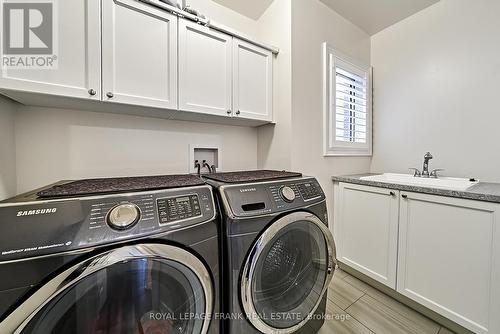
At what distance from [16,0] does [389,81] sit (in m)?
2.95

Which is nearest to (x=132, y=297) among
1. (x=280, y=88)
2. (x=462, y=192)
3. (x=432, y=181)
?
(x=280, y=88)

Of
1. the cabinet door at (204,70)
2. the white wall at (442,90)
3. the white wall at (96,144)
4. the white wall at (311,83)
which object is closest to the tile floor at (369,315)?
the white wall at (311,83)

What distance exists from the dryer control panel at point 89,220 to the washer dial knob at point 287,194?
409mm

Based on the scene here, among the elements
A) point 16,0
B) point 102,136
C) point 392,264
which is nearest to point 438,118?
point 392,264

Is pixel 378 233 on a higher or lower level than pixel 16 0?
lower

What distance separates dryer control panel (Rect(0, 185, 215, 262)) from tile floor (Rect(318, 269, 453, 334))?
1.28 meters

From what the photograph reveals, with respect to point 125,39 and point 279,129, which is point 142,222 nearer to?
point 125,39

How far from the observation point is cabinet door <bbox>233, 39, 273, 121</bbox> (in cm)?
152

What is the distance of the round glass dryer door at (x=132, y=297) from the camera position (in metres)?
0.55

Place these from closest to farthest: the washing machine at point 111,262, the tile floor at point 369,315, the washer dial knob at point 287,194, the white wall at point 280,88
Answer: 1. the washing machine at point 111,262
2. the washer dial knob at point 287,194
3. the tile floor at point 369,315
4. the white wall at point 280,88

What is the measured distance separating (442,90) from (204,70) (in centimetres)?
217

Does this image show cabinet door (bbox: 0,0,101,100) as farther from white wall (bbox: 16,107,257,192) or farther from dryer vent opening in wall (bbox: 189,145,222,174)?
dryer vent opening in wall (bbox: 189,145,222,174)

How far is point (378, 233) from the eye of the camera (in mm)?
1601

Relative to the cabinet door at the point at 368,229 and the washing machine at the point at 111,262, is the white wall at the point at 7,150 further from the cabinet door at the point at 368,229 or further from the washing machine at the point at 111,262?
the cabinet door at the point at 368,229
